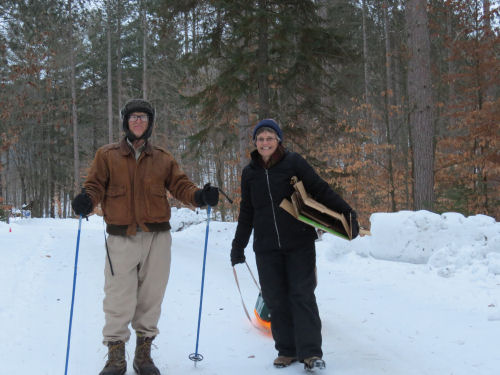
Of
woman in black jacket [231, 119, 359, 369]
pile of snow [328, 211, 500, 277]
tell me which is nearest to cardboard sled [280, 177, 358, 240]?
woman in black jacket [231, 119, 359, 369]

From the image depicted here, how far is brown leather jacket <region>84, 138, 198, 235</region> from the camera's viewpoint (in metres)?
3.24

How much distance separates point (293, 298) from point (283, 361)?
1.82ft

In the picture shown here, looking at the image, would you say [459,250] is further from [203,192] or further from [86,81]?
[86,81]

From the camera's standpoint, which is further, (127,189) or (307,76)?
(307,76)

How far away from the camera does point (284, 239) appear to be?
332cm

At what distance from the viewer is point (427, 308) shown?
4914mm

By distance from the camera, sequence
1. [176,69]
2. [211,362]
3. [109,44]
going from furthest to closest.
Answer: [109,44]
[176,69]
[211,362]

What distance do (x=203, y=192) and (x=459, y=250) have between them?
4.84 metres

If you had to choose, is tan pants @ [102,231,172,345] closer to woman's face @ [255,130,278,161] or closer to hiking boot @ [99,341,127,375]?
hiking boot @ [99,341,127,375]

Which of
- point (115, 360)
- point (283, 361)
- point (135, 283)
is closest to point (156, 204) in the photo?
point (135, 283)

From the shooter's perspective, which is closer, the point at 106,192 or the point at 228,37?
the point at 106,192

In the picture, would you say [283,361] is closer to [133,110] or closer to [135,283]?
[135,283]

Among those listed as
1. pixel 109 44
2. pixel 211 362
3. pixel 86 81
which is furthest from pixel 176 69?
pixel 211 362

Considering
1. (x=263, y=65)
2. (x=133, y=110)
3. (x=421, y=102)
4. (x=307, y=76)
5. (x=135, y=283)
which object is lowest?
(x=135, y=283)
